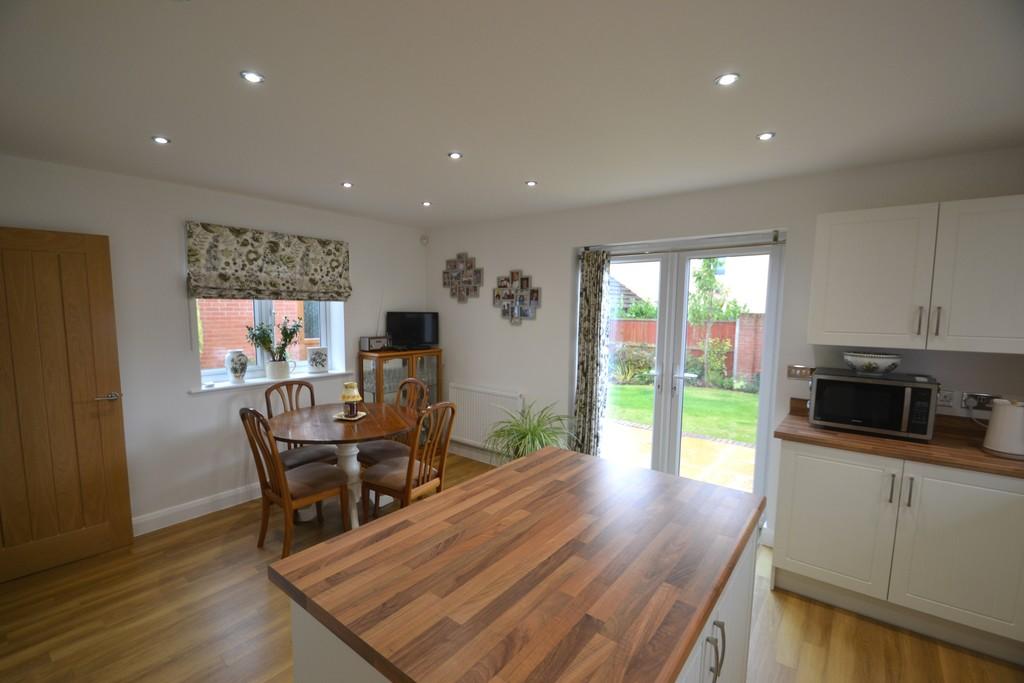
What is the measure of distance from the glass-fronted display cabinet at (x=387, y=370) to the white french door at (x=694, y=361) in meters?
1.99

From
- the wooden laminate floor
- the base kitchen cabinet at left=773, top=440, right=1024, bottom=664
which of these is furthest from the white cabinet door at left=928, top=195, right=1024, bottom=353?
the wooden laminate floor

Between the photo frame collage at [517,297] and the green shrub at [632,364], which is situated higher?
the photo frame collage at [517,297]

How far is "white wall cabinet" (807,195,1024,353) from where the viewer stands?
204cm

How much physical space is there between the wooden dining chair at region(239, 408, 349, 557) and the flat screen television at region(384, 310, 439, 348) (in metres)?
1.76

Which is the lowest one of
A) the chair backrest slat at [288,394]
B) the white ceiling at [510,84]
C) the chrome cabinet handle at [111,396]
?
the chair backrest slat at [288,394]

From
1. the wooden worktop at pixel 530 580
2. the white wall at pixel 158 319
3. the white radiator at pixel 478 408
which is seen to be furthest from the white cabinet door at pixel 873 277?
the white wall at pixel 158 319

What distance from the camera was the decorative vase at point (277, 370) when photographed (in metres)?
3.58

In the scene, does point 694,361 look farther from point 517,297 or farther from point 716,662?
point 716,662

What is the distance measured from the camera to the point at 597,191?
311 centimetres

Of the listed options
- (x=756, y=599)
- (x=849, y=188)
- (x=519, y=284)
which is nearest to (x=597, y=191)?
(x=519, y=284)

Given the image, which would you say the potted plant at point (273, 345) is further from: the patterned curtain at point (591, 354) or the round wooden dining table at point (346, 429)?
the patterned curtain at point (591, 354)

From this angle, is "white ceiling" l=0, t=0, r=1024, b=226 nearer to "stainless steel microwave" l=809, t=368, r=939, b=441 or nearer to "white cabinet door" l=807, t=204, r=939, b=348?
"white cabinet door" l=807, t=204, r=939, b=348

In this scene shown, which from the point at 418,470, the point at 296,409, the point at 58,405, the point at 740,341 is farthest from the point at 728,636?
the point at 58,405

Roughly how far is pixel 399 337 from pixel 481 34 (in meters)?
3.44
